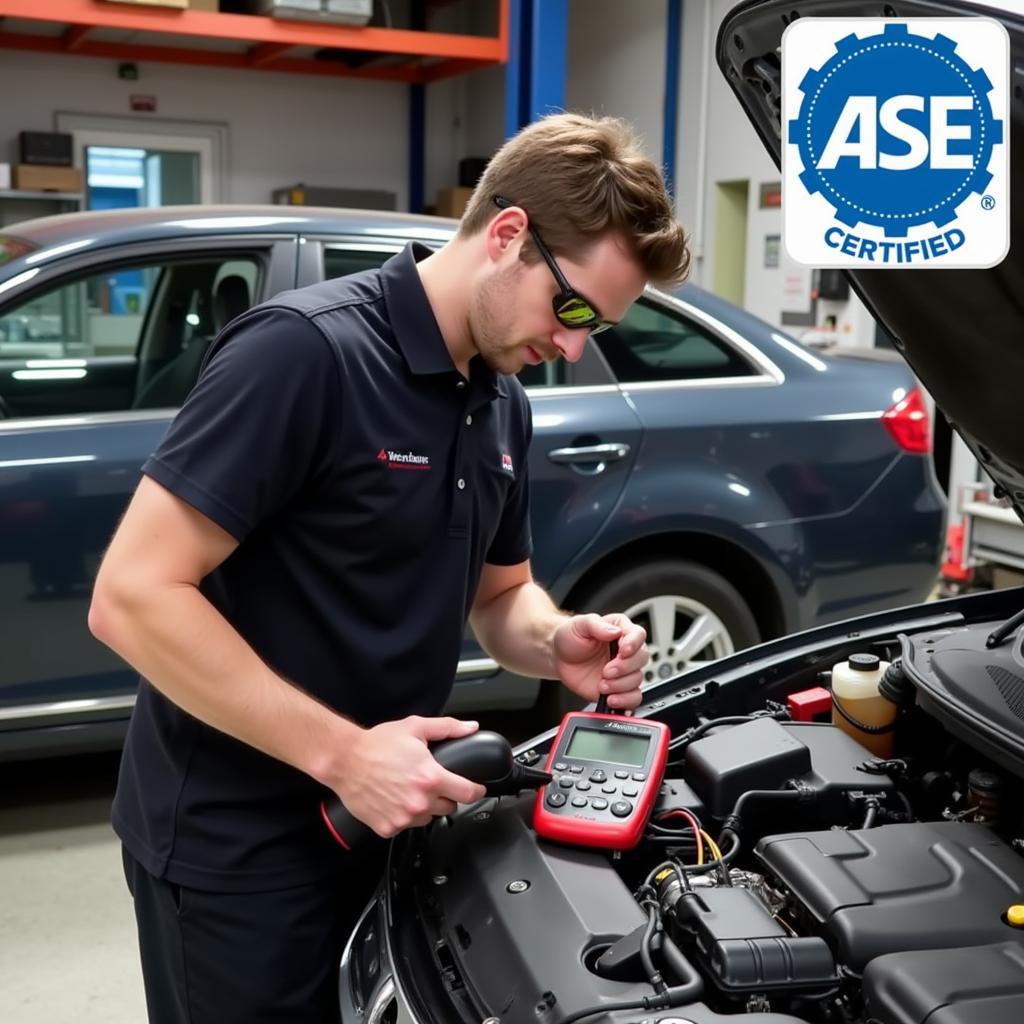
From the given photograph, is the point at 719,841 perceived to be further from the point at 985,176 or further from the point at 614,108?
the point at 614,108

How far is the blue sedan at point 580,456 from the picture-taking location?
10.0 ft

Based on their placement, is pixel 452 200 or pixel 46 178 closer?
pixel 46 178

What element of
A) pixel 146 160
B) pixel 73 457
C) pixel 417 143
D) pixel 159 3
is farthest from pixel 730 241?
pixel 73 457

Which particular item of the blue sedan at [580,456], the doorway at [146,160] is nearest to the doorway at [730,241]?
the doorway at [146,160]

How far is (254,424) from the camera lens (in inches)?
54.3

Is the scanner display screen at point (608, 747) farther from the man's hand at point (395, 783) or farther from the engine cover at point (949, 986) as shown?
the engine cover at point (949, 986)

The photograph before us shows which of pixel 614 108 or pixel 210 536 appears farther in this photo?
pixel 614 108

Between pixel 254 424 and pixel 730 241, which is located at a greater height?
pixel 730 241

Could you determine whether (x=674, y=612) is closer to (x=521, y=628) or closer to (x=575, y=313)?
(x=521, y=628)

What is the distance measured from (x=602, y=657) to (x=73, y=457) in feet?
5.71

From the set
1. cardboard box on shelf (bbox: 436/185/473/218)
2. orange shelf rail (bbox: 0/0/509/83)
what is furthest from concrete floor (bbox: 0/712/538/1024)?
cardboard box on shelf (bbox: 436/185/473/218)

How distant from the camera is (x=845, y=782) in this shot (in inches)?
68.4

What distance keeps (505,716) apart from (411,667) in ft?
8.41

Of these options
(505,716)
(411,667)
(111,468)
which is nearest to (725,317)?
(505,716)
